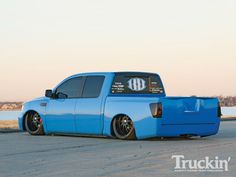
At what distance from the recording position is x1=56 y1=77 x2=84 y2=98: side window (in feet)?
46.0

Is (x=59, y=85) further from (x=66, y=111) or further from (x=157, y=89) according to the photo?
(x=157, y=89)

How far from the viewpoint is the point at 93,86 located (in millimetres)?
13773

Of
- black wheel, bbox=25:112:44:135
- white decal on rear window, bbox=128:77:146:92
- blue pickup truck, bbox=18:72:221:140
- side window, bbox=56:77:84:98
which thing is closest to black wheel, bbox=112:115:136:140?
blue pickup truck, bbox=18:72:221:140

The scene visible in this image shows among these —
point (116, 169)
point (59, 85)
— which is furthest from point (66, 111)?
point (116, 169)

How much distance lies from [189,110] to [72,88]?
305 cm

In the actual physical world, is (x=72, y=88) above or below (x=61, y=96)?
above

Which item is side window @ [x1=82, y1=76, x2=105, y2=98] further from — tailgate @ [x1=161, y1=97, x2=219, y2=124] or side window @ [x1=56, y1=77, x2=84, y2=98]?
tailgate @ [x1=161, y1=97, x2=219, y2=124]

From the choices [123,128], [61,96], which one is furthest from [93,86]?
[123,128]

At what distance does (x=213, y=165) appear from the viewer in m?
7.93

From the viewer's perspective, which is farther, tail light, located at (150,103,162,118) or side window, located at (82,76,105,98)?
side window, located at (82,76,105,98)

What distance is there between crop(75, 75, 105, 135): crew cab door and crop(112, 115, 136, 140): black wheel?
404 millimetres

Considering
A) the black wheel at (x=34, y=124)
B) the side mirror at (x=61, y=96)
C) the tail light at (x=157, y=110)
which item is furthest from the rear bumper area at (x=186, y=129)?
the black wheel at (x=34, y=124)

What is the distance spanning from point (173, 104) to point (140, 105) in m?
0.69

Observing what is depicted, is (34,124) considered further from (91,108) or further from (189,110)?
(189,110)
